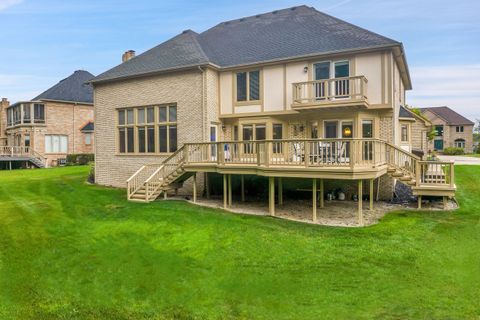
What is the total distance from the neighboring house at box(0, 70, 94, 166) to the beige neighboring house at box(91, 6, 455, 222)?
19.6m

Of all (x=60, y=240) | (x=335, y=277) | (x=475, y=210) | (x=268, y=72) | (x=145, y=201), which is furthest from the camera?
(x=268, y=72)

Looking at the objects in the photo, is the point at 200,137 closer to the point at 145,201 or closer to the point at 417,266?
the point at 145,201

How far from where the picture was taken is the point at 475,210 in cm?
1288

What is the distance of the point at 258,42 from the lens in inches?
699

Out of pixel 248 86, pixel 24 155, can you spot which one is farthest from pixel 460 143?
pixel 24 155

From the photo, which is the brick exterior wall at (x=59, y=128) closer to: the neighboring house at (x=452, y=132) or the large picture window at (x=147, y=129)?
the large picture window at (x=147, y=129)

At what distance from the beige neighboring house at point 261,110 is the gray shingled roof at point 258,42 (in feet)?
0.26

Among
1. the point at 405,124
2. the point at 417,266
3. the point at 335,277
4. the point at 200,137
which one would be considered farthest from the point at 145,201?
the point at 405,124

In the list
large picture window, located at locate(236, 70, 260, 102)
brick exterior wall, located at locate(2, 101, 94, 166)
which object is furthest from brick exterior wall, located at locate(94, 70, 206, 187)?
brick exterior wall, located at locate(2, 101, 94, 166)

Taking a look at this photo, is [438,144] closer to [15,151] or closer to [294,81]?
[294,81]

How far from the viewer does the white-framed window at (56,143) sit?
117 feet

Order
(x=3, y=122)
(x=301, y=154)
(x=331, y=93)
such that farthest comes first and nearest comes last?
(x=3, y=122) < (x=331, y=93) < (x=301, y=154)

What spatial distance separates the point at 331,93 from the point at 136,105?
32.9 feet

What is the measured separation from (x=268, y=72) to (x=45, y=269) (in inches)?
473
